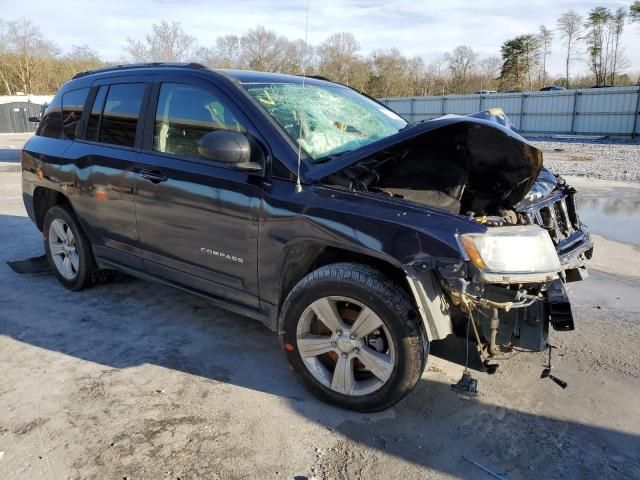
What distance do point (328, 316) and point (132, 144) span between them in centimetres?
211

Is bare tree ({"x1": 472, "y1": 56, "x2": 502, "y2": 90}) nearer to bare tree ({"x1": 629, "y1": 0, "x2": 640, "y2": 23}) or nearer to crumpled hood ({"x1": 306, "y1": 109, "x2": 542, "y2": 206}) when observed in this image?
bare tree ({"x1": 629, "y1": 0, "x2": 640, "y2": 23})

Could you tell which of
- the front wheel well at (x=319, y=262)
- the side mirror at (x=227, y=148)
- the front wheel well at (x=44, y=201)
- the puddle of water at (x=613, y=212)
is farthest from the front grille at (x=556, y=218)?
the front wheel well at (x=44, y=201)

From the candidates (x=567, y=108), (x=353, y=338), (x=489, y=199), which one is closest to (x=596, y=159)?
(x=567, y=108)

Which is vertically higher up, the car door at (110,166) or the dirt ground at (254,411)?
the car door at (110,166)

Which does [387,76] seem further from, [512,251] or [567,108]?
[512,251]

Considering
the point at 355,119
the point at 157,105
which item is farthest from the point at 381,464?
the point at 157,105

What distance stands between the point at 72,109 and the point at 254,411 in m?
3.29

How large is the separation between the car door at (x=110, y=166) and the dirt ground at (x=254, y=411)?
66cm

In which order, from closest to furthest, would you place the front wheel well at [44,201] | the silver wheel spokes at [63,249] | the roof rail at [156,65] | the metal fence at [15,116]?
the roof rail at [156,65]
the silver wheel spokes at [63,249]
the front wheel well at [44,201]
the metal fence at [15,116]

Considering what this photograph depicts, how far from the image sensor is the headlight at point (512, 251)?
2.60 meters

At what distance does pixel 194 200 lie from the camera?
3.50m

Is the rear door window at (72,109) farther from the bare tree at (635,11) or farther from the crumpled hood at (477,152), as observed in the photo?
the bare tree at (635,11)

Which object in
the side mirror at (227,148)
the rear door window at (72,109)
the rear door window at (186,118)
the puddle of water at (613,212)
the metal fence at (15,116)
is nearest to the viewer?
the side mirror at (227,148)

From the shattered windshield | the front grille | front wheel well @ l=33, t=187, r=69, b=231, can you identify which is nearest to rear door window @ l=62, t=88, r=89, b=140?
front wheel well @ l=33, t=187, r=69, b=231
